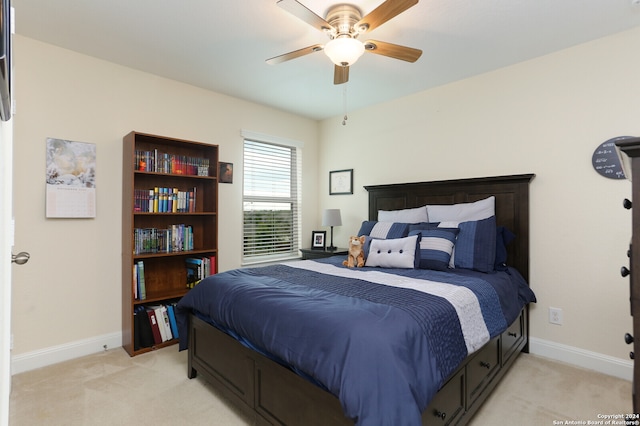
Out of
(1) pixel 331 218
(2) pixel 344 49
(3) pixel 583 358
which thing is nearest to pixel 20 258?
(2) pixel 344 49

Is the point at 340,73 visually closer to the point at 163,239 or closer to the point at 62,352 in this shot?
the point at 163,239

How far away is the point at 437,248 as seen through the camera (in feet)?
8.48

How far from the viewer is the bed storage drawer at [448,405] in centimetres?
145

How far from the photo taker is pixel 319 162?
4.66m

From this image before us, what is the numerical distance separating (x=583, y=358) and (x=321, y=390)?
2.34 meters

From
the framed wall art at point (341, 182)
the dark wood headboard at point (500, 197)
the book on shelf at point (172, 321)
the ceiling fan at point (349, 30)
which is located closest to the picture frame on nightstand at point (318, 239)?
the framed wall art at point (341, 182)

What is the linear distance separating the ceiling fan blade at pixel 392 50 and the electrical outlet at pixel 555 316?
229cm

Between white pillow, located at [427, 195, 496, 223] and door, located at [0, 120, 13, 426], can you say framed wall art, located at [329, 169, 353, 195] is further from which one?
door, located at [0, 120, 13, 426]

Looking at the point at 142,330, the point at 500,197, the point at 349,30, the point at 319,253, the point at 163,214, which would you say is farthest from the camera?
the point at 319,253

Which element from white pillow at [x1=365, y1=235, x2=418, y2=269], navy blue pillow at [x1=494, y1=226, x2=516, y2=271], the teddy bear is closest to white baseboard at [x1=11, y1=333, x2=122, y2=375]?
the teddy bear

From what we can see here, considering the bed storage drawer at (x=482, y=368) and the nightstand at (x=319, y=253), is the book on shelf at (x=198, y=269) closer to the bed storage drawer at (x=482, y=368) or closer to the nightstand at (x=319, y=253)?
the nightstand at (x=319, y=253)

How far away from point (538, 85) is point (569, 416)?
2446 millimetres

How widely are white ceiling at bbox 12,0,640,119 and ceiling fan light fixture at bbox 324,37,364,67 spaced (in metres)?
0.29

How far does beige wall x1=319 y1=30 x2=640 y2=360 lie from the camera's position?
2.41 meters
